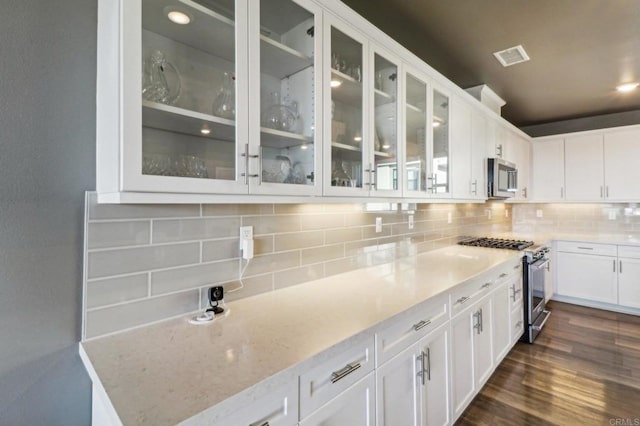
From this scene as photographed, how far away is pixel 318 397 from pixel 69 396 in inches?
31.8

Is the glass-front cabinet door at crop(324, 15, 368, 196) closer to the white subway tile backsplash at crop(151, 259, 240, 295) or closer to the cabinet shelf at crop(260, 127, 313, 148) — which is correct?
the cabinet shelf at crop(260, 127, 313, 148)

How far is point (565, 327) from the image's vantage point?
3.29 meters

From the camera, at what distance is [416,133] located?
2047 mm

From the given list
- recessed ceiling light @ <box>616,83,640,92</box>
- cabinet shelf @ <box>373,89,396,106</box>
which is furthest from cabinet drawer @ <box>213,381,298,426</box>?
recessed ceiling light @ <box>616,83,640,92</box>

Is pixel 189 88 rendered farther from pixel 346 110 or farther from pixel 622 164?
pixel 622 164

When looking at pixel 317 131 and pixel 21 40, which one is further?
pixel 317 131

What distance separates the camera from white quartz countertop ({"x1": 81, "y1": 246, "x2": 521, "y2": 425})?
73 centimetres

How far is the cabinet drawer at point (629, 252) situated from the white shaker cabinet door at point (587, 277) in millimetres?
97

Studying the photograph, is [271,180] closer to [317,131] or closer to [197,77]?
[317,131]

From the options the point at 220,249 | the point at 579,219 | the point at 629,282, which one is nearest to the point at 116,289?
the point at 220,249

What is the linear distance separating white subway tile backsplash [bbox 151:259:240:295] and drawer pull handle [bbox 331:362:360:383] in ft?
2.01

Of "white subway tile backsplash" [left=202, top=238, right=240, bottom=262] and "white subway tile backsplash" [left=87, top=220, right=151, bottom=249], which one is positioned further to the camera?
"white subway tile backsplash" [left=202, top=238, right=240, bottom=262]

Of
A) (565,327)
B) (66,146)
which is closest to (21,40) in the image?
(66,146)

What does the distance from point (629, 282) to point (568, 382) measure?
2.25 m
